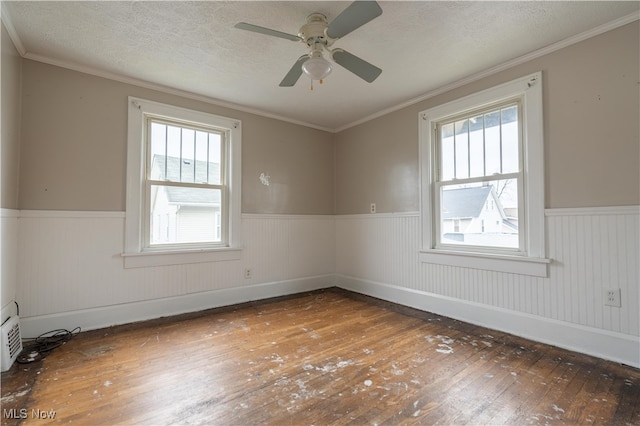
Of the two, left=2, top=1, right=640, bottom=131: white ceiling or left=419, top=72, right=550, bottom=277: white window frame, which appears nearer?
left=2, top=1, right=640, bottom=131: white ceiling

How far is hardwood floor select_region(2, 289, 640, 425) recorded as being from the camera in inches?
59.7

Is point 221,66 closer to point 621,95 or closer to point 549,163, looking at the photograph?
point 549,163

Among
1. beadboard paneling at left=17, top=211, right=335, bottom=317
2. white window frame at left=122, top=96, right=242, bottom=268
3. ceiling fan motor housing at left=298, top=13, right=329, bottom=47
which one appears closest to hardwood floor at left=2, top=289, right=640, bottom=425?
beadboard paneling at left=17, top=211, right=335, bottom=317

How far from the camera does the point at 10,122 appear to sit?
7.27ft

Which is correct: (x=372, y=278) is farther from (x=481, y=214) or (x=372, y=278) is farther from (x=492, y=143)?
(x=492, y=143)

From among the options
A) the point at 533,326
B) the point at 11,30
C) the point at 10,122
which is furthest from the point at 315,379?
the point at 11,30

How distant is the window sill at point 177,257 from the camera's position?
2.91m

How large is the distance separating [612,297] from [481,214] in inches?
43.9

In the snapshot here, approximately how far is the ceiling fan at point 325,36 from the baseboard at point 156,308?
2.50 metres

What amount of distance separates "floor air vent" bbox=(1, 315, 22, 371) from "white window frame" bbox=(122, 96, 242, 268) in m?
0.85

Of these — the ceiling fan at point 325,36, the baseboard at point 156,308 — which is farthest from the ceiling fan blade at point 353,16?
the baseboard at point 156,308

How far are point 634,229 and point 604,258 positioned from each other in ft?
0.88

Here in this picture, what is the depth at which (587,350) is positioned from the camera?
2.18 metres

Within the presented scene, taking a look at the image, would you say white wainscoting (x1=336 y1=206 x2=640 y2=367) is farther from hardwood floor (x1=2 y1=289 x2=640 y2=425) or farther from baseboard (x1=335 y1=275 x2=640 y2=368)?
hardwood floor (x1=2 y1=289 x2=640 y2=425)
